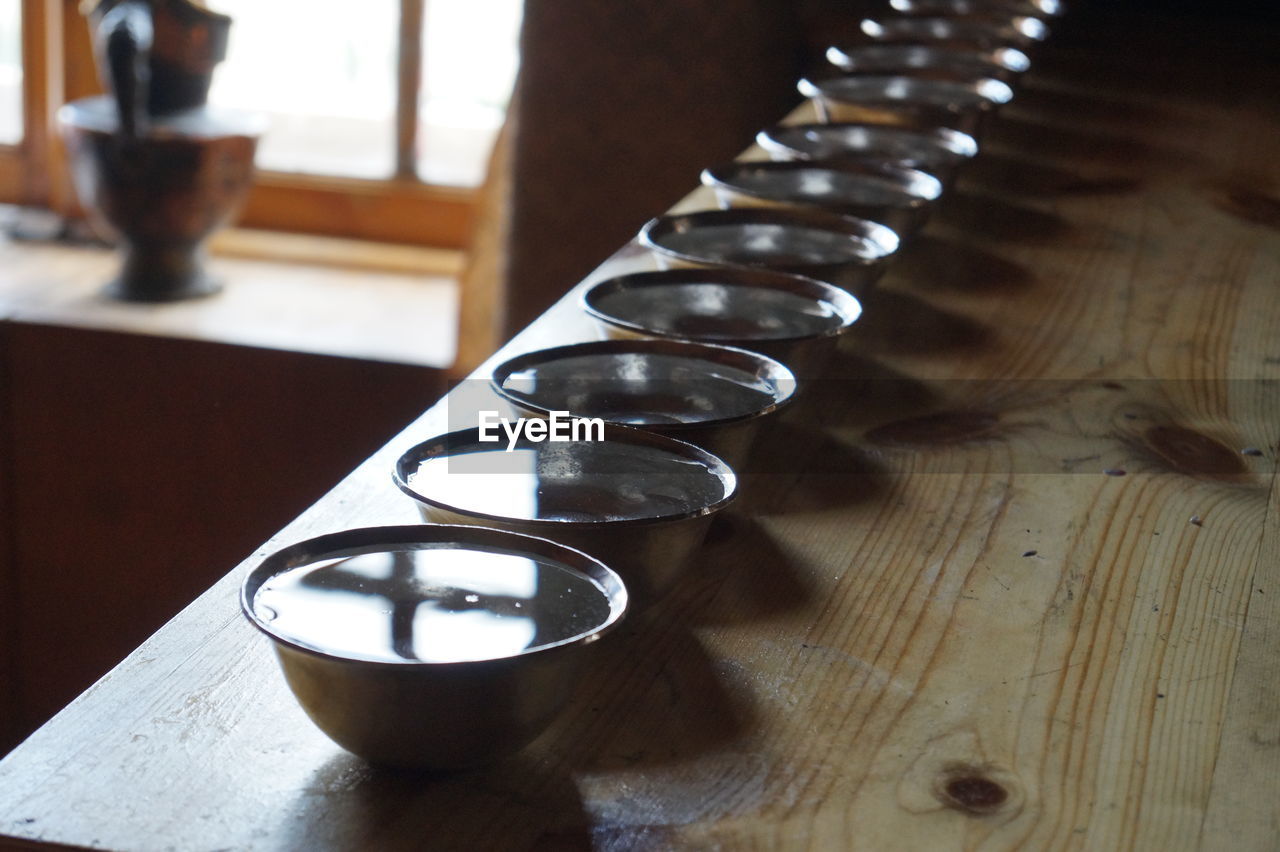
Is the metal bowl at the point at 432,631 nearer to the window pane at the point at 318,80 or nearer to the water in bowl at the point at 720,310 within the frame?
the water in bowl at the point at 720,310

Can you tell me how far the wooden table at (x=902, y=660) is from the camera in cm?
59

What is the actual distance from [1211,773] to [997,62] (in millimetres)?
1473

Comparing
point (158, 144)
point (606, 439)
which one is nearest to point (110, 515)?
point (158, 144)

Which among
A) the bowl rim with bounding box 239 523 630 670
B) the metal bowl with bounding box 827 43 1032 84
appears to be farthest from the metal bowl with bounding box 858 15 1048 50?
the bowl rim with bounding box 239 523 630 670

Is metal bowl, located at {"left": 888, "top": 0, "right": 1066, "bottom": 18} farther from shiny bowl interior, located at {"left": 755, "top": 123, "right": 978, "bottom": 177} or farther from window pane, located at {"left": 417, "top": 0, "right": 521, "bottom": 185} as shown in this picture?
window pane, located at {"left": 417, "top": 0, "right": 521, "bottom": 185}

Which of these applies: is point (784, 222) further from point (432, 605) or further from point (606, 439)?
point (432, 605)

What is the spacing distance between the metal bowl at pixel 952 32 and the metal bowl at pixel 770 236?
95cm

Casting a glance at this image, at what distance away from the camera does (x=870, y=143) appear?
1.54m

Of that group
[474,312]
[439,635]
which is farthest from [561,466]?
[474,312]

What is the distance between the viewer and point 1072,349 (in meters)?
1.28

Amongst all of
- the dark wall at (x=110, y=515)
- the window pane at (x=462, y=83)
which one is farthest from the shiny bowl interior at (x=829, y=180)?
the window pane at (x=462, y=83)

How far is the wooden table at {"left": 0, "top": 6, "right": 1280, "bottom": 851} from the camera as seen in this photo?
1.93 ft

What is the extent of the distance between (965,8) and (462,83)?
2003 millimetres

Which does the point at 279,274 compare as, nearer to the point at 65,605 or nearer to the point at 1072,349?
the point at 65,605
